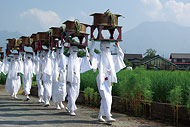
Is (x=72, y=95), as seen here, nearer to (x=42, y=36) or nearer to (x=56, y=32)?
(x=56, y=32)

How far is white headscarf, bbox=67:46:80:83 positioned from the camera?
960cm

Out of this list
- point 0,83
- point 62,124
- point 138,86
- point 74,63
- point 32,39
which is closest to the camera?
point 62,124

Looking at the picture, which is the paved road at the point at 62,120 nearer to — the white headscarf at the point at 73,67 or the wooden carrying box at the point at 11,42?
the white headscarf at the point at 73,67

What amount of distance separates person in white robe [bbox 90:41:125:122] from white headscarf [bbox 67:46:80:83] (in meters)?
1.50

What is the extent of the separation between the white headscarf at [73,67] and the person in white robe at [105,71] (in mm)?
1501

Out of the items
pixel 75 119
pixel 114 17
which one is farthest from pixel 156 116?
pixel 114 17

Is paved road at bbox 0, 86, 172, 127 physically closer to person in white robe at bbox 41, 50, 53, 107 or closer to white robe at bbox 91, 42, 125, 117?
white robe at bbox 91, 42, 125, 117

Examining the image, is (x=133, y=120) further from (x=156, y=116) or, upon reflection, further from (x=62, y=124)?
(x=62, y=124)

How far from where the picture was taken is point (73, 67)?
9797 millimetres

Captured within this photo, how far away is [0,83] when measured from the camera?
2705cm

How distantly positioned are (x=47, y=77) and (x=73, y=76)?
9.70 feet

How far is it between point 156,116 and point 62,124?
288cm

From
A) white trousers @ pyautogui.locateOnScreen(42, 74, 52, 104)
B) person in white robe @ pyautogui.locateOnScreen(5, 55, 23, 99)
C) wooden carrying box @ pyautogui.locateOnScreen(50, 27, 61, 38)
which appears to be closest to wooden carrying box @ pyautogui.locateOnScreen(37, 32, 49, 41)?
wooden carrying box @ pyautogui.locateOnScreen(50, 27, 61, 38)

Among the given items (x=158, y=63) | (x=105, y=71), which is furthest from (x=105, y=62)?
(x=158, y=63)
